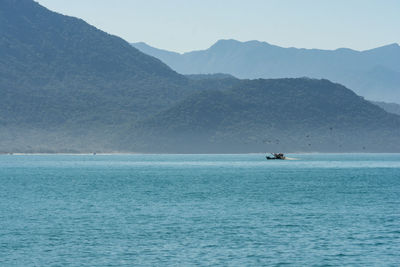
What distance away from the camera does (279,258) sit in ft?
180

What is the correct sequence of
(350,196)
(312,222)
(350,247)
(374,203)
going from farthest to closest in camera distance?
(350,196) < (374,203) < (312,222) < (350,247)

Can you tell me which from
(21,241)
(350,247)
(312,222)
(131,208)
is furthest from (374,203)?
(21,241)

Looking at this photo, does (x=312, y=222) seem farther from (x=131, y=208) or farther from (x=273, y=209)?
(x=131, y=208)

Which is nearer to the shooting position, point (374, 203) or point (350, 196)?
point (374, 203)

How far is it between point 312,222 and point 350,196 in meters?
35.8

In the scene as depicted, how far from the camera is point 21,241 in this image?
62.6 m

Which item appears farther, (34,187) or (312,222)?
(34,187)

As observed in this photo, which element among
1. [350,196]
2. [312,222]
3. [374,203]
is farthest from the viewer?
[350,196]

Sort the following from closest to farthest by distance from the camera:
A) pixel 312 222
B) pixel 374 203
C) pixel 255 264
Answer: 1. pixel 255 264
2. pixel 312 222
3. pixel 374 203

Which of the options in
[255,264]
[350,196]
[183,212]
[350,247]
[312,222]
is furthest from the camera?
[350,196]

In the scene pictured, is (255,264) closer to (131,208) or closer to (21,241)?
(21,241)

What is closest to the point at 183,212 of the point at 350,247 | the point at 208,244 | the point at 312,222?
the point at 312,222

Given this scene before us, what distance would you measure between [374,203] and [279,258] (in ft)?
144

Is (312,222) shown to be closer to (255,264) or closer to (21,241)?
(255,264)
